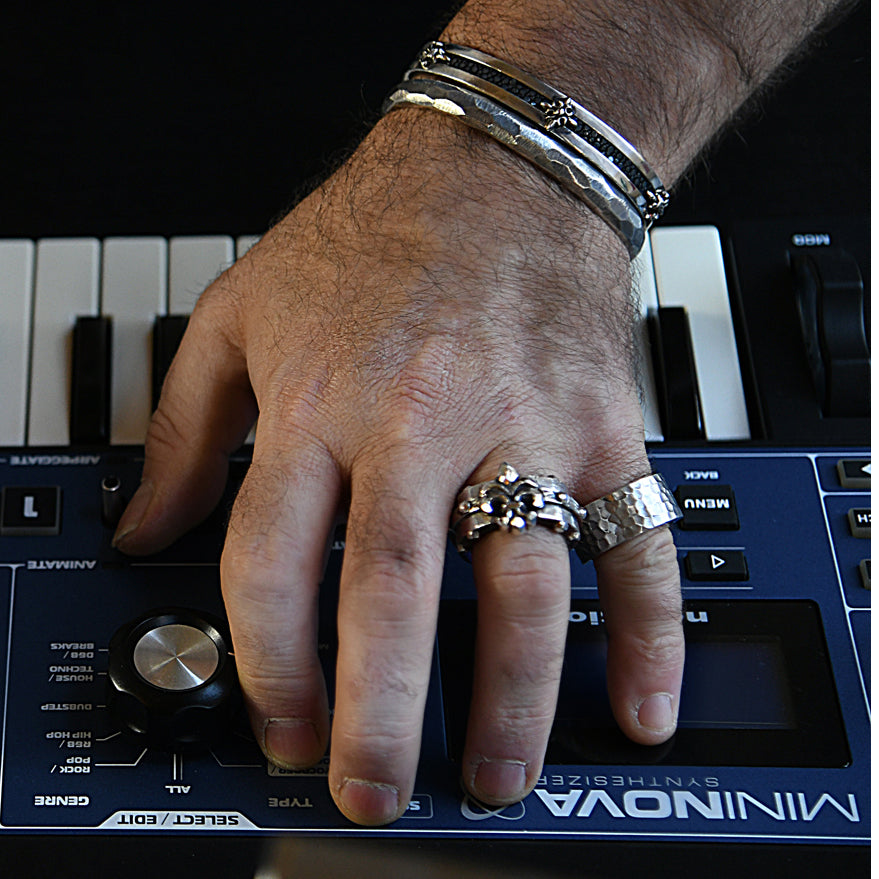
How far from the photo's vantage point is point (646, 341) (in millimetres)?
1248

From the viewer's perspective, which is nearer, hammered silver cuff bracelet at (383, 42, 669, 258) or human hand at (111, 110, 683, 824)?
human hand at (111, 110, 683, 824)

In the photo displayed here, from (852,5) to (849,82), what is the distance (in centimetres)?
11

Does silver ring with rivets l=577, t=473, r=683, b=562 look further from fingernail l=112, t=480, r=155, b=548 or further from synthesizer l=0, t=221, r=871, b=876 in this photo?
fingernail l=112, t=480, r=155, b=548

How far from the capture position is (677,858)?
3.04 ft

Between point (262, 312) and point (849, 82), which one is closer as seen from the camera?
point (262, 312)

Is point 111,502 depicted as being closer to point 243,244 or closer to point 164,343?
point 164,343

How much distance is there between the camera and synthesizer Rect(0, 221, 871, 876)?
94 centimetres

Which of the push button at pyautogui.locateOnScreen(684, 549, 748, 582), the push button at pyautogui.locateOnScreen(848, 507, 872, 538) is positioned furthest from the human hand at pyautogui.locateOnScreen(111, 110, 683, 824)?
the push button at pyautogui.locateOnScreen(848, 507, 872, 538)

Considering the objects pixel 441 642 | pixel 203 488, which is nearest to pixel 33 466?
pixel 203 488

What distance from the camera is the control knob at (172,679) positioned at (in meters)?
0.90

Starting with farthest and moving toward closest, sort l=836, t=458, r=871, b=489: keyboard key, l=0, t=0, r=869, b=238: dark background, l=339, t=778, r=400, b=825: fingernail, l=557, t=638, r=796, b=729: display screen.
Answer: l=0, t=0, r=869, b=238: dark background < l=836, t=458, r=871, b=489: keyboard key < l=557, t=638, r=796, b=729: display screen < l=339, t=778, r=400, b=825: fingernail

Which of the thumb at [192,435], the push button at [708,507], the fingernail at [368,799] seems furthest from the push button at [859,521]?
the thumb at [192,435]

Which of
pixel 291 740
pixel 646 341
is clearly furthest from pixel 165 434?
pixel 646 341

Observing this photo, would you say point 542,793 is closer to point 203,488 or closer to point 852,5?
point 203,488
